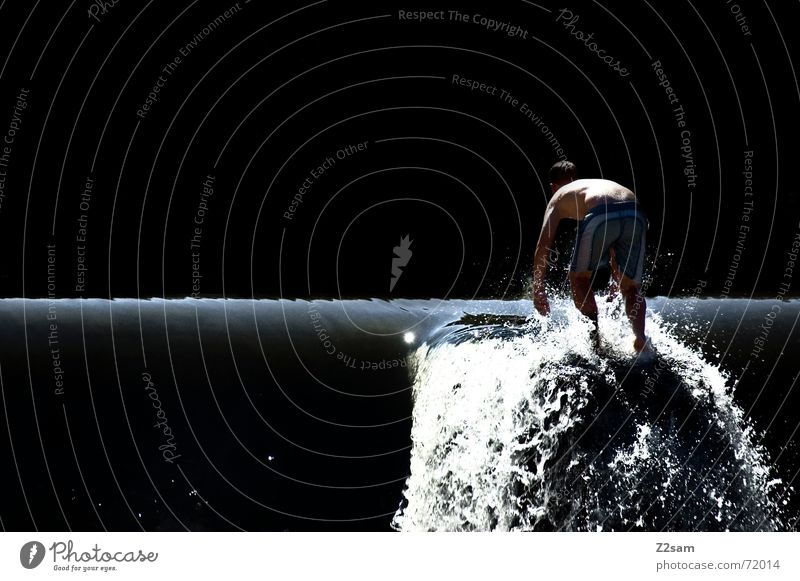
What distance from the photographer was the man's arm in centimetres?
288

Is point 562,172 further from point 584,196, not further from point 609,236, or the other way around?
point 609,236

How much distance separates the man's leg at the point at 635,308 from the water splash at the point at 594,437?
0.24 ft

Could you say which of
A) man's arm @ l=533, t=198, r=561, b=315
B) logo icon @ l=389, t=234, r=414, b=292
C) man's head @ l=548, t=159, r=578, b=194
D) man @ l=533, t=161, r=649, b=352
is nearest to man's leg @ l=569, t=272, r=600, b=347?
man @ l=533, t=161, r=649, b=352

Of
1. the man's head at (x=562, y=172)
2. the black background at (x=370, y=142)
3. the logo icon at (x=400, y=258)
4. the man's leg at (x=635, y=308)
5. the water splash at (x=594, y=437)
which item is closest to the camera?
the water splash at (x=594, y=437)

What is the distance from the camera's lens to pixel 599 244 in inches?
116

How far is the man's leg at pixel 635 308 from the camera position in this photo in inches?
112

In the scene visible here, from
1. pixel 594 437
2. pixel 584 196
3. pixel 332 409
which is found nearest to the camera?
pixel 594 437

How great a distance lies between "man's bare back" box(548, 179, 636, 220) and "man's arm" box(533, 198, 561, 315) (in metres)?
0.04

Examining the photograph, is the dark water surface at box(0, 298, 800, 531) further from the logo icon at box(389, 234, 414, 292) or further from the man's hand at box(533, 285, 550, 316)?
the logo icon at box(389, 234, 414, 292)
